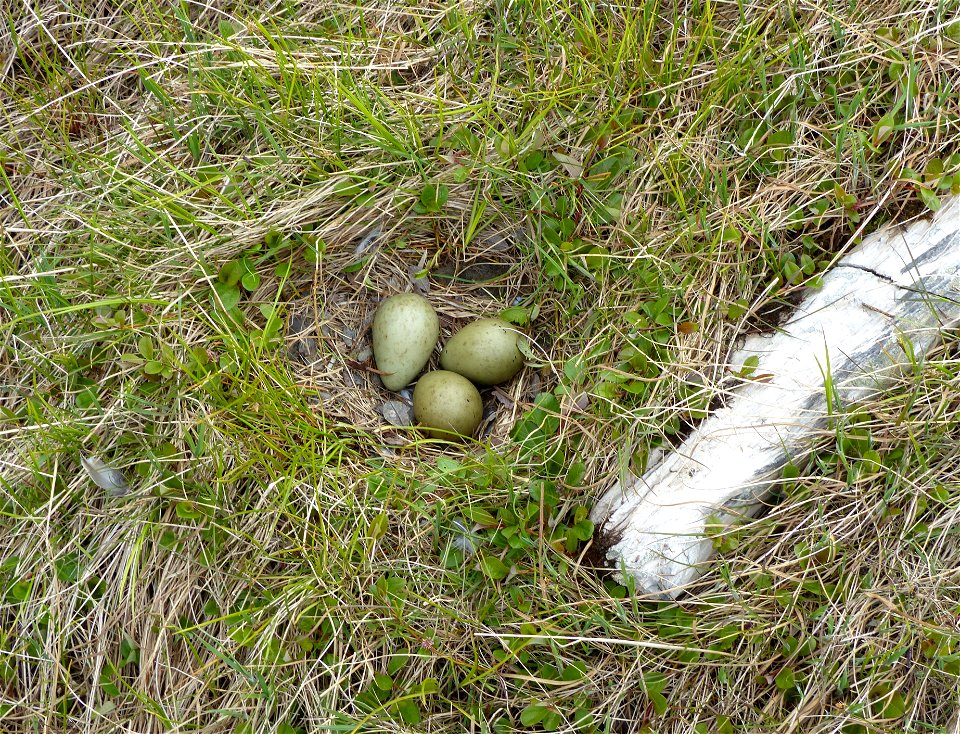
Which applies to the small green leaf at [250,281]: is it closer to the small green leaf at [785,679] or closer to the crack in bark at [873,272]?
the crack in bark at [873,272]

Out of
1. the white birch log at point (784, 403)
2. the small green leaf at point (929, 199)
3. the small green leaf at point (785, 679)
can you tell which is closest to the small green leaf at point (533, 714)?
the white birch log at point (784, 403)

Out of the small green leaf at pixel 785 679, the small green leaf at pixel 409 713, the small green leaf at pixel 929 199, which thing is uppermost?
the small green leaf at pixel 929 199

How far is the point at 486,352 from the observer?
2420 millimetres

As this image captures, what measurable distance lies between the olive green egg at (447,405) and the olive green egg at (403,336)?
8 centimetres

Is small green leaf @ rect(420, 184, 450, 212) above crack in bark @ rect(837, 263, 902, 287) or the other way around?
the other way around

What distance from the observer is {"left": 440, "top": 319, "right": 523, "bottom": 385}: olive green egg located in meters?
2.42

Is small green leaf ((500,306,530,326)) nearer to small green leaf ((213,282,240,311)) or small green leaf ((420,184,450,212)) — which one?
small green leaf ((420,184,450,212))

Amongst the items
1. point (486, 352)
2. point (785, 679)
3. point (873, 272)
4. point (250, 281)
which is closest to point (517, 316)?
point (486, 352)

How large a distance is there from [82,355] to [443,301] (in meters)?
1.10

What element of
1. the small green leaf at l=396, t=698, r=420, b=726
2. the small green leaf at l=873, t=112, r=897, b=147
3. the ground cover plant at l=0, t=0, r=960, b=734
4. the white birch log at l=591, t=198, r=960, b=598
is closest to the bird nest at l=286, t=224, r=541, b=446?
the ground cover plant at l=0, t=0, r=960, b=734

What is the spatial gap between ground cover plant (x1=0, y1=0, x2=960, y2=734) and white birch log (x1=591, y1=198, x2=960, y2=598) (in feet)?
0.23

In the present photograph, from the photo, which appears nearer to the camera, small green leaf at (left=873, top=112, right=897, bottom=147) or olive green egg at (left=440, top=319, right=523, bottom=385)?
small green leaf at (left=873, top=112, right=897, bottom=147)

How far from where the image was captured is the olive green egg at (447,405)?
2.37m

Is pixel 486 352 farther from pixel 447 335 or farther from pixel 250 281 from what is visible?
pixel 250 281
